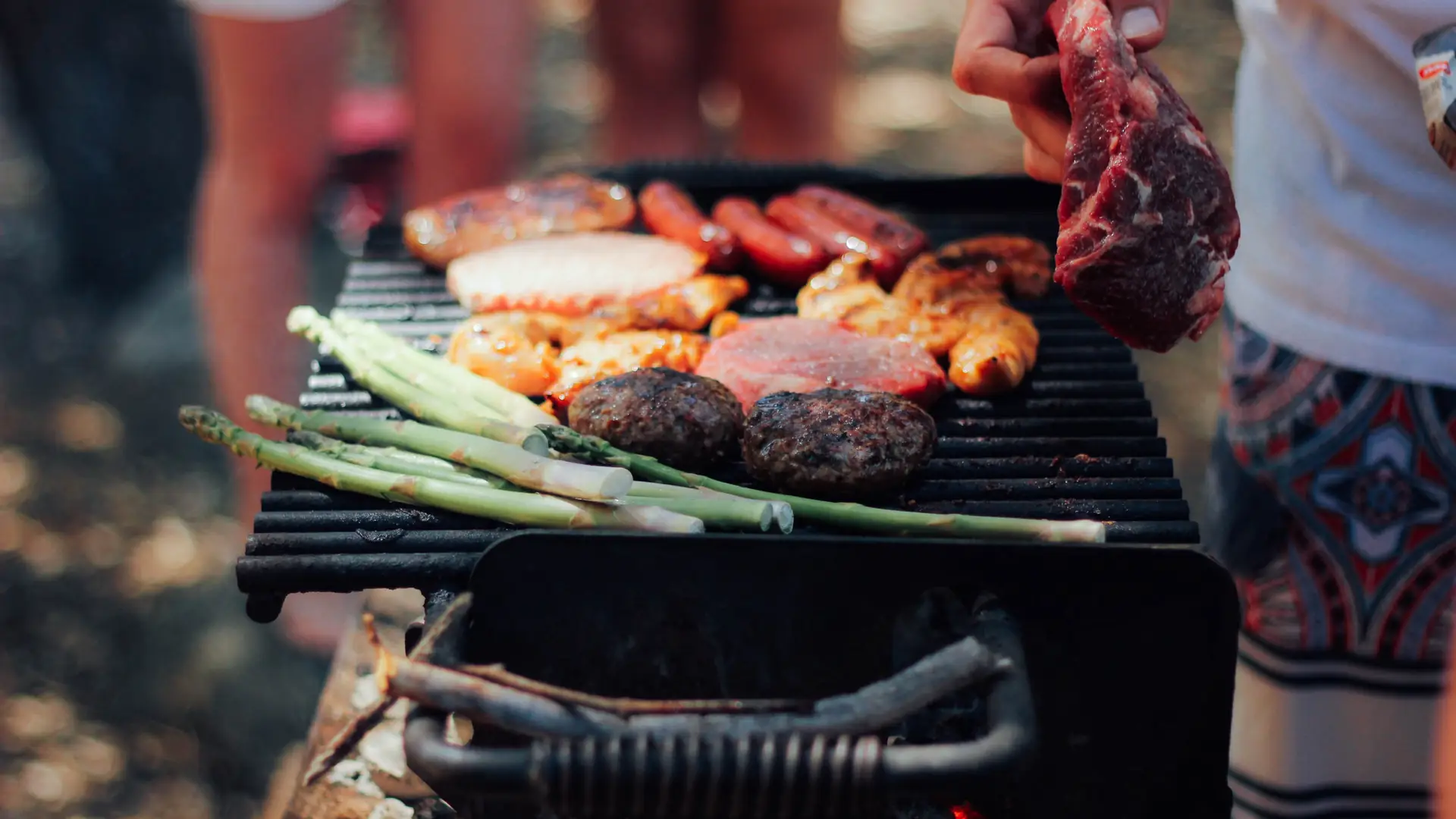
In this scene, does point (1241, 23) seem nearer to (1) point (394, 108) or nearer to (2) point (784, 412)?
(2) point (784, 412)

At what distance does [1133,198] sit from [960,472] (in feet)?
2.05

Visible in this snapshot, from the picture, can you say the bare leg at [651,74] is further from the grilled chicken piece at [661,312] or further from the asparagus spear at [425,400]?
the asparagus spear at [425,400]

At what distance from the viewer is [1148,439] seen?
2512 mm

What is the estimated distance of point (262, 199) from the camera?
4477 mm

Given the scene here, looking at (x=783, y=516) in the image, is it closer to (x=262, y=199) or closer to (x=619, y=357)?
(x=619, y=357)

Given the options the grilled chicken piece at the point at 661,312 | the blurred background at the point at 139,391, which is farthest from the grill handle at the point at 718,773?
the blurred background at the point at 139,391

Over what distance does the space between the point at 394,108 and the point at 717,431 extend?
16.9 feet

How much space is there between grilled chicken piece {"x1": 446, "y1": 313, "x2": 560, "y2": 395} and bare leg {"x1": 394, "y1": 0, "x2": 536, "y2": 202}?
222 centimetres

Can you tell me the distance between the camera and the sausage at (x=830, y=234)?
3248mm

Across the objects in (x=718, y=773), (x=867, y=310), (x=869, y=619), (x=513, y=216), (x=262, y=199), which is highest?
(x=262, y=199)

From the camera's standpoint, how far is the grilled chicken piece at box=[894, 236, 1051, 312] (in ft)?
10.1

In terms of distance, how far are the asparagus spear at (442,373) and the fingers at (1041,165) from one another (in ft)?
3.97

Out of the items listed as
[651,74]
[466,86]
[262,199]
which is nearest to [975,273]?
[466,86]

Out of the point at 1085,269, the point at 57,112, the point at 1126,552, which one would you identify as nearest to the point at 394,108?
the point at 57,112
